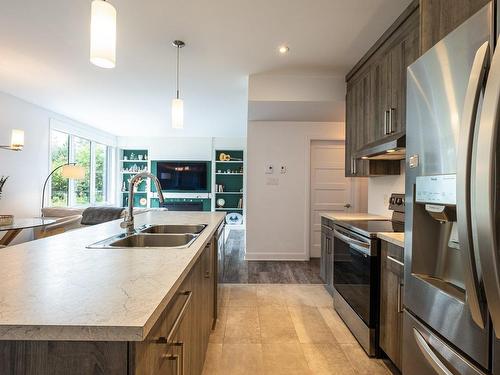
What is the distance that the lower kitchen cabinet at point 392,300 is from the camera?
1778mm

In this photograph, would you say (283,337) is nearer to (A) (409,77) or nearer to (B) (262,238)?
(A) (409,77)

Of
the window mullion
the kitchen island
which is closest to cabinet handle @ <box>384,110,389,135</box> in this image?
the kitchen island

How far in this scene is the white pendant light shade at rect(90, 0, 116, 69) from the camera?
143 centimetres

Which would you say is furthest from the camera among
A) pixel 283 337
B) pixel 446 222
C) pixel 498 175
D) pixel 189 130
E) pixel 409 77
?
pixel 189 130

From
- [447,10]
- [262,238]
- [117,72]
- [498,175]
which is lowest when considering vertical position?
[262,238]

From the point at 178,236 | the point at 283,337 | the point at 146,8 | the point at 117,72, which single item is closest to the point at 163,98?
the point at 117,72

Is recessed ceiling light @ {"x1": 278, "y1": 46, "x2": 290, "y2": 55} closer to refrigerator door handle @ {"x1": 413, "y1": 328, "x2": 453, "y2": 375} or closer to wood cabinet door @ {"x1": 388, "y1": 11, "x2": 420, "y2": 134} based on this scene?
wood cabinet door @ {"x1": 388, "y1": 11, "x2": 420, "y2": 134}

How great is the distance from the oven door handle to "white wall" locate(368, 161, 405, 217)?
0.75 m

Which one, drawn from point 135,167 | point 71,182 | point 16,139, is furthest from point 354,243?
point 135,167

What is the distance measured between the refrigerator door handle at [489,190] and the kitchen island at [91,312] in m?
0.84

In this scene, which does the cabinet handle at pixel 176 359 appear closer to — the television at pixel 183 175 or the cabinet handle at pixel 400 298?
the cabinet handle at pixel 400 298

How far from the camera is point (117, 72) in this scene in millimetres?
3684

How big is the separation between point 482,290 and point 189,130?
7.21m

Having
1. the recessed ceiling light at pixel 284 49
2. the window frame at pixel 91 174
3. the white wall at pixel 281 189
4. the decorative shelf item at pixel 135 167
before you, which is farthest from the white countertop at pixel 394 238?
the decorative shelf item at pixel 135 167
